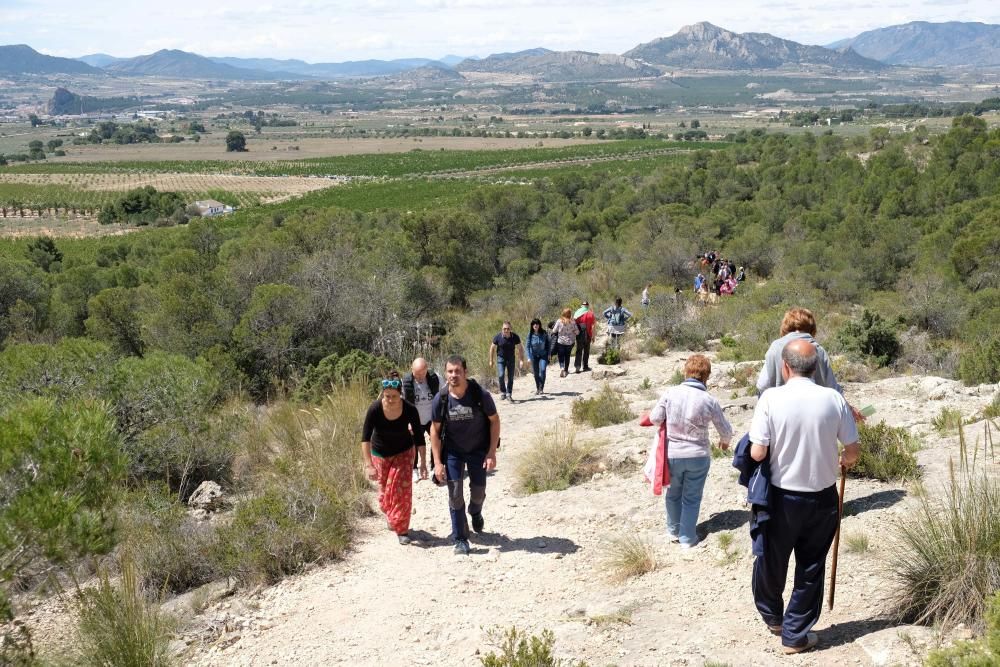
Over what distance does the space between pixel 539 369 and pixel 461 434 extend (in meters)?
5.97

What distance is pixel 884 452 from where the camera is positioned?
19.5 ft

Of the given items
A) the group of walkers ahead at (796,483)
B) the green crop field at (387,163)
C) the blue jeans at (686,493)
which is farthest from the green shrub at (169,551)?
the green crop field at (387,163)

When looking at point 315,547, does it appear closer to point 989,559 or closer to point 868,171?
point 989,559

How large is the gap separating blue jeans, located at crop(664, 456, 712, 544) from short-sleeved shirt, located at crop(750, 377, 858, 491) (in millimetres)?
1451

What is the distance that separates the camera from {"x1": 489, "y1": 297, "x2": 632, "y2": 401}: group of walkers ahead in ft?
37.9

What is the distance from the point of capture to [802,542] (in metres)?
4.01

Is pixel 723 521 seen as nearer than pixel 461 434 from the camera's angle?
Yes

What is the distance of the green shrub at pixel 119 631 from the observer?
433 centimetres

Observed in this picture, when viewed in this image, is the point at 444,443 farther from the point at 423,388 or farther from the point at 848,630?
the point at 848,630

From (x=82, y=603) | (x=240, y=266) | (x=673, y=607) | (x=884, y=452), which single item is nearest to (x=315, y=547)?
(x=82, y=603)

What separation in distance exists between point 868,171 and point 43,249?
4361 cm

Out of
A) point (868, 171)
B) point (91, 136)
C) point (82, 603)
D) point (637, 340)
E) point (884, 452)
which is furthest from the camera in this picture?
point (91, 136)

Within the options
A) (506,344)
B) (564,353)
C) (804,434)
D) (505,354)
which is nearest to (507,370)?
(505,354)

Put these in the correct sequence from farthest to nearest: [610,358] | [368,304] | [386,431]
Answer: [368,304], [610,358], [386,431]
